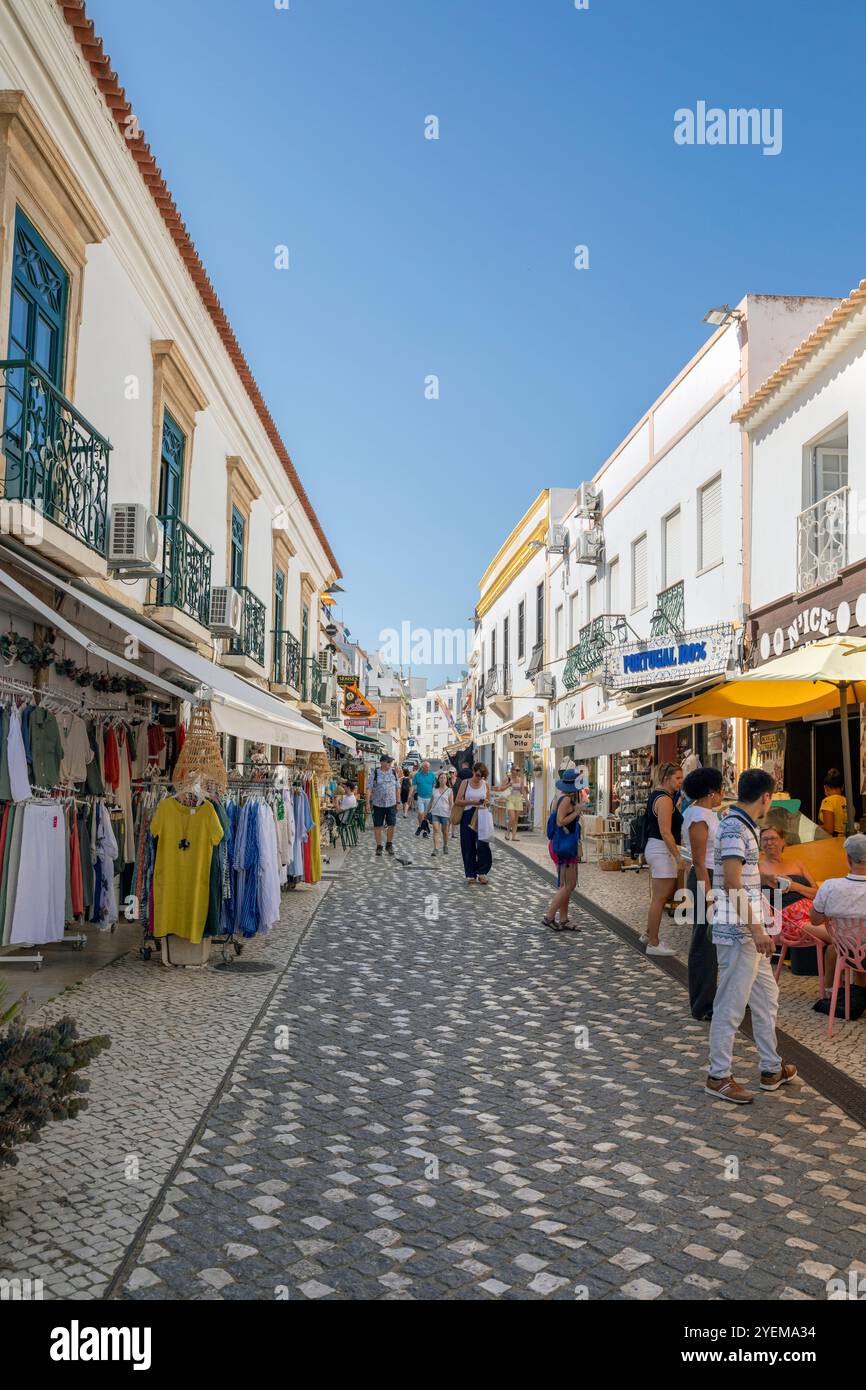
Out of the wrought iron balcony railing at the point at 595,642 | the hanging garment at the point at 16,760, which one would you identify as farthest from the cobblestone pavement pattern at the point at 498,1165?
the wrought iron balcony railing at the point at 595,642

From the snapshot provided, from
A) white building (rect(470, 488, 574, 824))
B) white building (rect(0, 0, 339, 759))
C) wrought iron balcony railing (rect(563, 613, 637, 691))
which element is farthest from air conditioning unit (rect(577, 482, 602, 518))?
white building (rect(0, 0, 339, 759))

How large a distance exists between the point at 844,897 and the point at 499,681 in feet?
95.1

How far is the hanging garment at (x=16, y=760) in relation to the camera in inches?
258

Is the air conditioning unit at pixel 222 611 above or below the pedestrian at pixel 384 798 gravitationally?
above

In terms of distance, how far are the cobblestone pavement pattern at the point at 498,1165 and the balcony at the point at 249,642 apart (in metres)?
8.43

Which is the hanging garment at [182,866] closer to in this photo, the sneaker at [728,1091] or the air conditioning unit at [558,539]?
the sneaker at [728,1091]

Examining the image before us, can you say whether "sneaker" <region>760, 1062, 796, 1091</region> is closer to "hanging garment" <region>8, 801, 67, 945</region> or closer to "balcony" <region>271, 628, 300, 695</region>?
"hanging garment" <region>8, 801, 67, 945</region>

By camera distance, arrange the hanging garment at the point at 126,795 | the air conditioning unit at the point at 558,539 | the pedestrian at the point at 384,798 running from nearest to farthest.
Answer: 1. the hanging garment at the point at 126,795
2. the pedestrian at the point at 384,798
3. the air conditioning unit at the point at 558,539

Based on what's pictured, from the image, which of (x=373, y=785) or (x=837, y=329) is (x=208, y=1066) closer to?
(x=837, y=329)

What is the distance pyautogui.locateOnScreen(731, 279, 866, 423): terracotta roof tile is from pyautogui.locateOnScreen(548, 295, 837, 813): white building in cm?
61

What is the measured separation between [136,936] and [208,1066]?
4491mm

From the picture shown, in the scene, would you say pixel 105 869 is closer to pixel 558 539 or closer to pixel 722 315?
pixel 722 315

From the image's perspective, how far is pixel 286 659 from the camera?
68.6 feet

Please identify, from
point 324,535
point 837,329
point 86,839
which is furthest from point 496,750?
point 86,839
